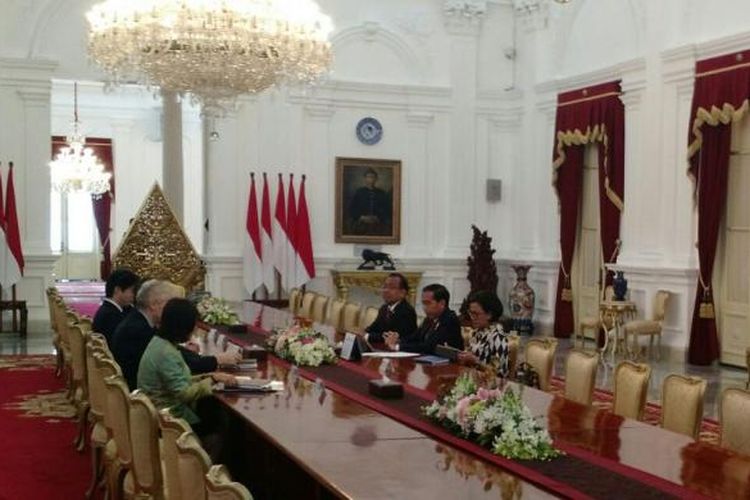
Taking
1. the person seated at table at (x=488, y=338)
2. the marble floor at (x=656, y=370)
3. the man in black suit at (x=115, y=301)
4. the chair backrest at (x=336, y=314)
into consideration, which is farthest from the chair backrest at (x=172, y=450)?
the marble floor at (x=656, y=370)

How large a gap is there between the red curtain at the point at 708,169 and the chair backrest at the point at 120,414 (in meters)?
8.12

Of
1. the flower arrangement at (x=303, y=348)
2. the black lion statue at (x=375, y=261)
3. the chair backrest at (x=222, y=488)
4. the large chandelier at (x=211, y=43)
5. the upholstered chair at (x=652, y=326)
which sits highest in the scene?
the large chandelier at (x=211, y=43)

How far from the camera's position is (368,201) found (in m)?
14.2

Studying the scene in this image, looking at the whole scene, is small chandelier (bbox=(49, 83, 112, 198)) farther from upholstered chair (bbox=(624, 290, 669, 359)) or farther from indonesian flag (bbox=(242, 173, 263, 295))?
upholstered chair (bbox=(624, 290, 669, 359))

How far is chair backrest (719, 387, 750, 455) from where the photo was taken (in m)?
4.07

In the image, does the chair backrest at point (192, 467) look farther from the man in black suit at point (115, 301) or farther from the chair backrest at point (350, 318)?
the chair backrest at point (350, 318)

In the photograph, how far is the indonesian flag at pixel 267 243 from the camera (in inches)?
527

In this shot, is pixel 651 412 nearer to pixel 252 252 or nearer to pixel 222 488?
pixel 222 488

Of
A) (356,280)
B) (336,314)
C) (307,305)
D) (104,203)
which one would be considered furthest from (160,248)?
(104,203)

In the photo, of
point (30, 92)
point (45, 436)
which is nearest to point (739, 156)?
point (45, 436)

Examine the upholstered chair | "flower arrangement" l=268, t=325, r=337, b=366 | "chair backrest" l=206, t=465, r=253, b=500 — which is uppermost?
"chair backrest" l=206, t=465, r=253, b=500

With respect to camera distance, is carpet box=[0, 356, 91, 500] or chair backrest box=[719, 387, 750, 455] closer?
chair backrest box=[719, 387, 750, 455]

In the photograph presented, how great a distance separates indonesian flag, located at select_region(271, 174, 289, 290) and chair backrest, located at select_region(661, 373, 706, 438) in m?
9.21

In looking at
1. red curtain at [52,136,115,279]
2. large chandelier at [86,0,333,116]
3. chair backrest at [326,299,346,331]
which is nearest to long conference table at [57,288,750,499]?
chair backrest at [326,299,346,331]
